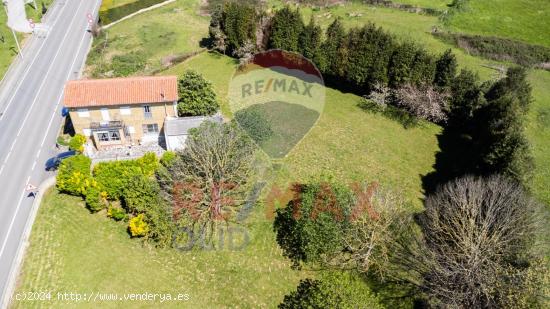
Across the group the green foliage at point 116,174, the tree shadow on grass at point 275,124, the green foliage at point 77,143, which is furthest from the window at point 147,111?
the tree shadow on grass at point 275,124

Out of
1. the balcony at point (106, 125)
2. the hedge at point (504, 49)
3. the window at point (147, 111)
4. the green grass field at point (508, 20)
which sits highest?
the green grass field at point (508, 20)

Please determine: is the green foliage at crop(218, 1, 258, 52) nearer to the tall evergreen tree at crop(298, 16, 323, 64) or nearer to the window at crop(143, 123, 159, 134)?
the tall evergreen tree at crop(298, 16, 323, 64)

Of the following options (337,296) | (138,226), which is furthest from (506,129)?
Result: (138,226)

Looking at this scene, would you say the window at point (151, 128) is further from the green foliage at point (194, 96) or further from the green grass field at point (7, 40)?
the green grass field at point (7, 40)

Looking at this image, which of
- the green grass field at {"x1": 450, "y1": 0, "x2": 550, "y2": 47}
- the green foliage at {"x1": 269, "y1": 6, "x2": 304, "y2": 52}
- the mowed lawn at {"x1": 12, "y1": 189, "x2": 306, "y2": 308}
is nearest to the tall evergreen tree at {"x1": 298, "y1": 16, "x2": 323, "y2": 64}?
the green foliage at {"x1": 269, "y1": 6, "x2": 304, "y2": 52}

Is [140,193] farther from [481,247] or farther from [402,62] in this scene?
[402,62]

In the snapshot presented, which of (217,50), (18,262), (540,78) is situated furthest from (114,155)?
(540,78)
